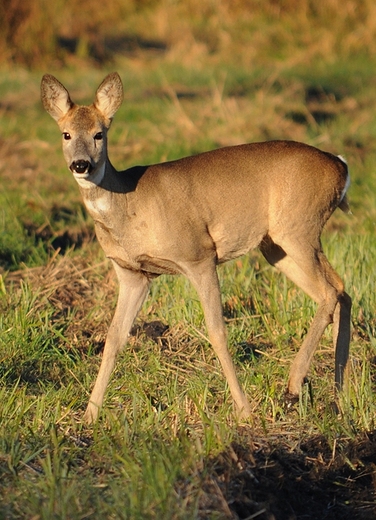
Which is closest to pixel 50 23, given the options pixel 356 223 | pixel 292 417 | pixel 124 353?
pixel 356 223

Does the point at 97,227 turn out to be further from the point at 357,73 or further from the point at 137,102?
the point at 357,73

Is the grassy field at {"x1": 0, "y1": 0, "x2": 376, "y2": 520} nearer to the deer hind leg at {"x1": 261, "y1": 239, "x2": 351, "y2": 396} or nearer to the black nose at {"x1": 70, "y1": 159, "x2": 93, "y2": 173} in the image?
the deer hind leg at {"x1": 261, "y1": 239, "x2": 351, "y2": 396}

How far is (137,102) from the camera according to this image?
12336mm

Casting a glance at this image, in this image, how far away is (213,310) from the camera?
5109 mm

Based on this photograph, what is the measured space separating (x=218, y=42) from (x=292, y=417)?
1329cm

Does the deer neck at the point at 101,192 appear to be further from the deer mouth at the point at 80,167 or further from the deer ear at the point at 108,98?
the deer ear at the point at 108,98

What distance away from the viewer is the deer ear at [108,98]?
524 centimetres

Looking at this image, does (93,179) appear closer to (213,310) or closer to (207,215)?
(207,215)

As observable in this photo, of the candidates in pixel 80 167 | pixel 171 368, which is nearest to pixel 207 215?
pixel 80 167

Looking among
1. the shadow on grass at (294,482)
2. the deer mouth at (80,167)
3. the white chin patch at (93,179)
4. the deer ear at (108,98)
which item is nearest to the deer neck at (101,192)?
the white chin patch at (93,179)

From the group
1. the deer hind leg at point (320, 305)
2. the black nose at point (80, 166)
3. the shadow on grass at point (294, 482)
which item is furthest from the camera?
the deer hind leg at point (320, 305)

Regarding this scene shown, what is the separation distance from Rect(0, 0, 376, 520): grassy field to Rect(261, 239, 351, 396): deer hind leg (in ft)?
0.42

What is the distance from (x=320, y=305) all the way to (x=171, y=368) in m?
0.92

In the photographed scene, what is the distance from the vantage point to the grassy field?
3992 mm
